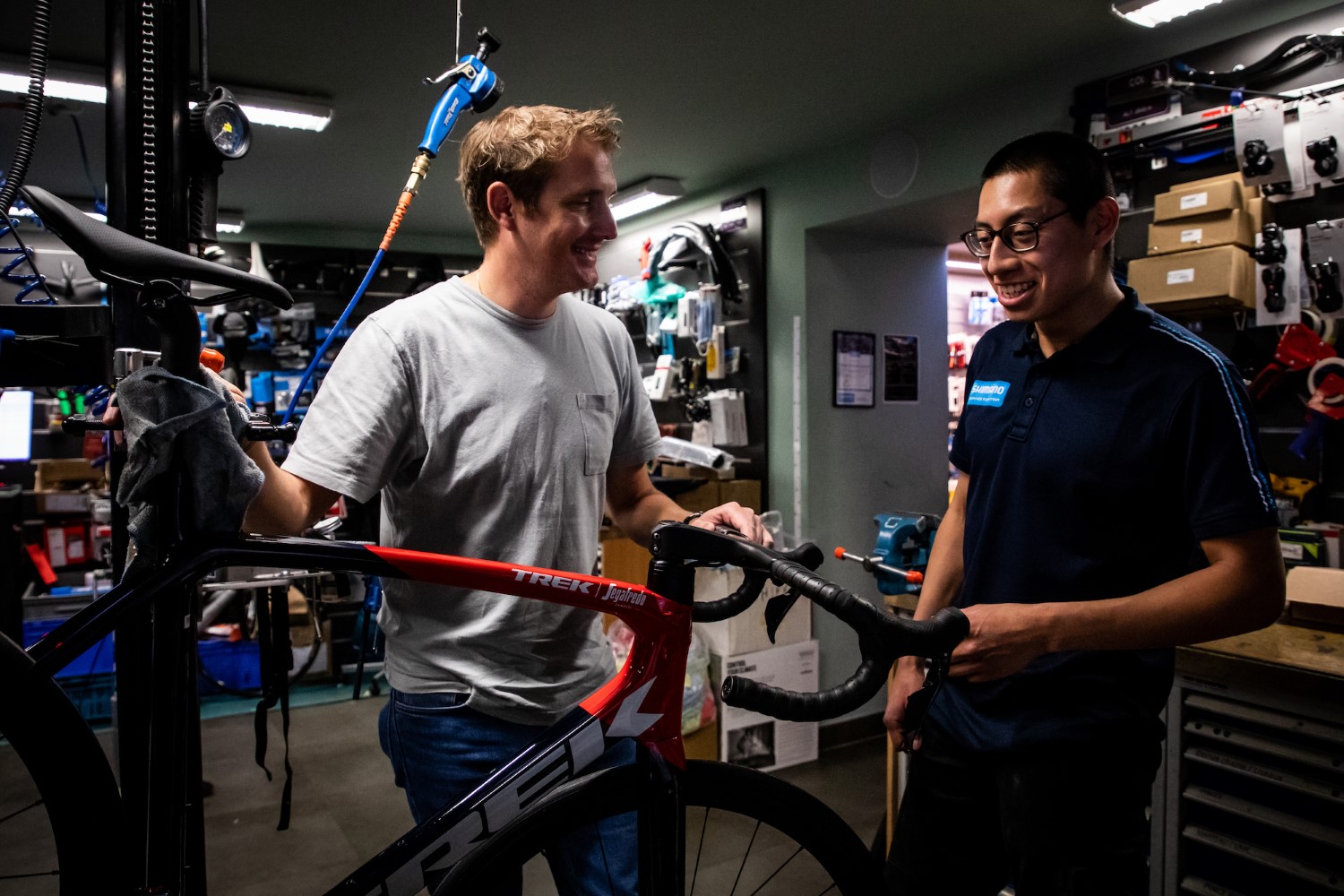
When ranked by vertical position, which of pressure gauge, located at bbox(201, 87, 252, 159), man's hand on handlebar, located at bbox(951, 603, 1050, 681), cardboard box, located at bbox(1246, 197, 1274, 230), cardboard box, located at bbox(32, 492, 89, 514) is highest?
cardboard box, located at bbox(1246, 197, 1274, 230)

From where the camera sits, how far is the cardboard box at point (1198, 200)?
2.49 m

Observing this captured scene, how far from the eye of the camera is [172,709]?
2.80 ft

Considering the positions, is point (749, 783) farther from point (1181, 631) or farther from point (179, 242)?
point (179, 242)

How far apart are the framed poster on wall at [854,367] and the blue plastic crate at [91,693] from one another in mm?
3877

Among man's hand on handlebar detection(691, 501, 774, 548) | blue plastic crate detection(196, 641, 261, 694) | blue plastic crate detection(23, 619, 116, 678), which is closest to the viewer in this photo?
man's hand on handlebar detection(691, 501, 774, 548)

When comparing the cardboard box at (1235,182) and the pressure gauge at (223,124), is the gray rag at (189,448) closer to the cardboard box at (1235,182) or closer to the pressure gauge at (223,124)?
the pressure gauge at (223,124)

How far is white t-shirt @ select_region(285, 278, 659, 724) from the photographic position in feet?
3.82

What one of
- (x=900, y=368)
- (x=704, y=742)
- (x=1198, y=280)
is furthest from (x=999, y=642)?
(x=900, y=368)

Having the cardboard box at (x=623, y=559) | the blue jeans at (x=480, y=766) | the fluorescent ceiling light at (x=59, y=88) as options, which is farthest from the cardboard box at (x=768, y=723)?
the fluorescent ceiling light at (x=59, y=88)

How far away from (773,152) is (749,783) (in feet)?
12.3

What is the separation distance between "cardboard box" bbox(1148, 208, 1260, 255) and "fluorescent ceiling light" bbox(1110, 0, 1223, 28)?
2.09ft

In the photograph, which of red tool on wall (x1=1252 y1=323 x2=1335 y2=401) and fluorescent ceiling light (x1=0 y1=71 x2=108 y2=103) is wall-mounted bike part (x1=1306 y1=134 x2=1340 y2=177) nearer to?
red tool on wall (x1=1252 y1=323 x2=1335 y2=401)

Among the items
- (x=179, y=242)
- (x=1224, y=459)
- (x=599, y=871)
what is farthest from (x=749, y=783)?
(x=179, y=242)

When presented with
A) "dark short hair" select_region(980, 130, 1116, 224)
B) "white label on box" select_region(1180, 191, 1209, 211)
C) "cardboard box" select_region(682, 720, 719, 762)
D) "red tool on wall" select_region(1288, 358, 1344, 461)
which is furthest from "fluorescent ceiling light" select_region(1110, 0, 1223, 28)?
"cardboard box" select_region(682, 720, 719, 762)
